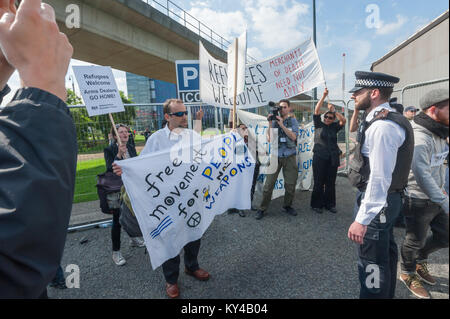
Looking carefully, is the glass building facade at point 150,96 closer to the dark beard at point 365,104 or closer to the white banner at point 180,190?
the white banner at point 180,190

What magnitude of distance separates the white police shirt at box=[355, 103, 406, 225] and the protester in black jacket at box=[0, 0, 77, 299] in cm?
159

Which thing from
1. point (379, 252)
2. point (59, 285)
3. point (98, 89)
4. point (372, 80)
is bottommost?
point (59, 285)

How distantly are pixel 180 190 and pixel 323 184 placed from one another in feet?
10.6

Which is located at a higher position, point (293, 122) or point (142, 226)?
point (293, 122)

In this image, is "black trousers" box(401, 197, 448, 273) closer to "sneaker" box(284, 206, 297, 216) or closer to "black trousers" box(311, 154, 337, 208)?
"sneaker" box(284, 206, 297, 216)

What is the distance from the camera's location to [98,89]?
3133 millimetres

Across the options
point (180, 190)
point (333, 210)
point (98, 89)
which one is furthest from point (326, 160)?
point (98, 89)

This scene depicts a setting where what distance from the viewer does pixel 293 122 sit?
461 centimetres

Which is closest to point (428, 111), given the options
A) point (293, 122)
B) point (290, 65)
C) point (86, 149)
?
point (290, 65)

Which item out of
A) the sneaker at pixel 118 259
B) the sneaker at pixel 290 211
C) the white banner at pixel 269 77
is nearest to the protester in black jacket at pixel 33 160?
the white banner at pixel 269 77

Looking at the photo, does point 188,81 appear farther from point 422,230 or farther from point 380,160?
point 422,230
